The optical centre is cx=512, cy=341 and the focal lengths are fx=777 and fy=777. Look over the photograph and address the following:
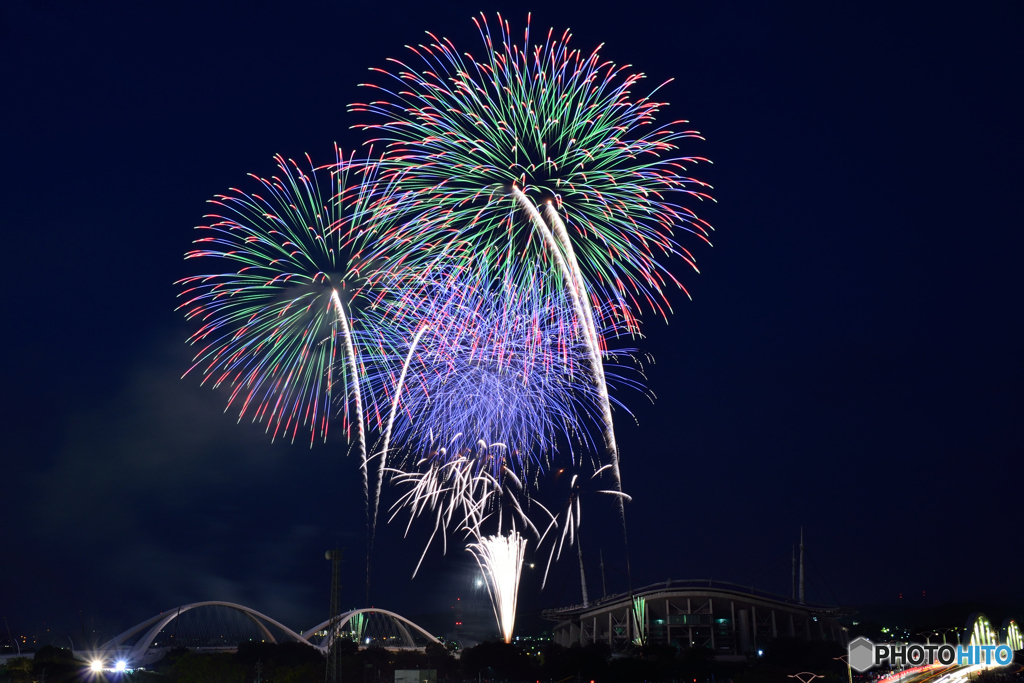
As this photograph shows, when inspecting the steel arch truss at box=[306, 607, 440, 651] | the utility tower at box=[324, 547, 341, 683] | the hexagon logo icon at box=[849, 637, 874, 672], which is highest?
the utility tower at box=[324, 547, 341, 683]

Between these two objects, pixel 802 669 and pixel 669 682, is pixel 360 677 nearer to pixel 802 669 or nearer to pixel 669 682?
pixel 669 682

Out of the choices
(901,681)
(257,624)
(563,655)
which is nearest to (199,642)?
(257,624)

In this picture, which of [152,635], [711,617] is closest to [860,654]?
[711,617]

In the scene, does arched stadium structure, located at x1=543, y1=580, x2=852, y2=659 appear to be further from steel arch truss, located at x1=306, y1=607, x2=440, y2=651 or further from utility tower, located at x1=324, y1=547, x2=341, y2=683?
utility tower, located at x1=324, y1=547, x2=341, y2=683

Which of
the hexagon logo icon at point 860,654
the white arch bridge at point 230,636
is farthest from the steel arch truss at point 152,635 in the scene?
the hexagon logo icon at point 860,654

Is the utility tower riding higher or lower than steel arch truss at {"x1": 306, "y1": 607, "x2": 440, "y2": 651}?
higher

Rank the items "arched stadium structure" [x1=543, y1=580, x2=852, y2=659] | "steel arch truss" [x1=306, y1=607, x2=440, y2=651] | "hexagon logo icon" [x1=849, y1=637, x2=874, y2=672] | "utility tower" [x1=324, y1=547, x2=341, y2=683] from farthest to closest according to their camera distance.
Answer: "steel arch truss" [x1=306, y1=607, x2=440, y2=651]
"arched stadium structure" [x1=543, y1=580, x2=852, y2=659]
"hexagon logo icon" [x1=849, y1=637, x2=874, y2=672]
"utility tower" [x1=324, y1=547, x2=341, y2=683]

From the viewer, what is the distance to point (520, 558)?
6706 centimetres

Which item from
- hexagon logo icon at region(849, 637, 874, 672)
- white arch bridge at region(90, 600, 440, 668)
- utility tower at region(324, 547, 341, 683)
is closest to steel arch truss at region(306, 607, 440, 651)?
white arch bridge at region(90, 600, 440, 668)

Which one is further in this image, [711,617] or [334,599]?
[711,617]

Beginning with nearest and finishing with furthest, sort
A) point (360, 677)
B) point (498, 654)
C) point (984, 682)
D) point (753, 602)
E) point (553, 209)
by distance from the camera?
point (553, 209) < point (984, 682) < point (360, 677) < point (498, 654) < point (753, 602)

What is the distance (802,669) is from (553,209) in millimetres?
64905

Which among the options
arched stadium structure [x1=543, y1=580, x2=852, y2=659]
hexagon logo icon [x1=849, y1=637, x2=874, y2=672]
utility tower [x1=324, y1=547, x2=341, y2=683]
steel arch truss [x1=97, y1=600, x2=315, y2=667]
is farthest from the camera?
arched stadium structure [x1=543, y1=580, x2=852, y2=659]

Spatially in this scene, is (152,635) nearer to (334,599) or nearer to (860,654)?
(334,599)
